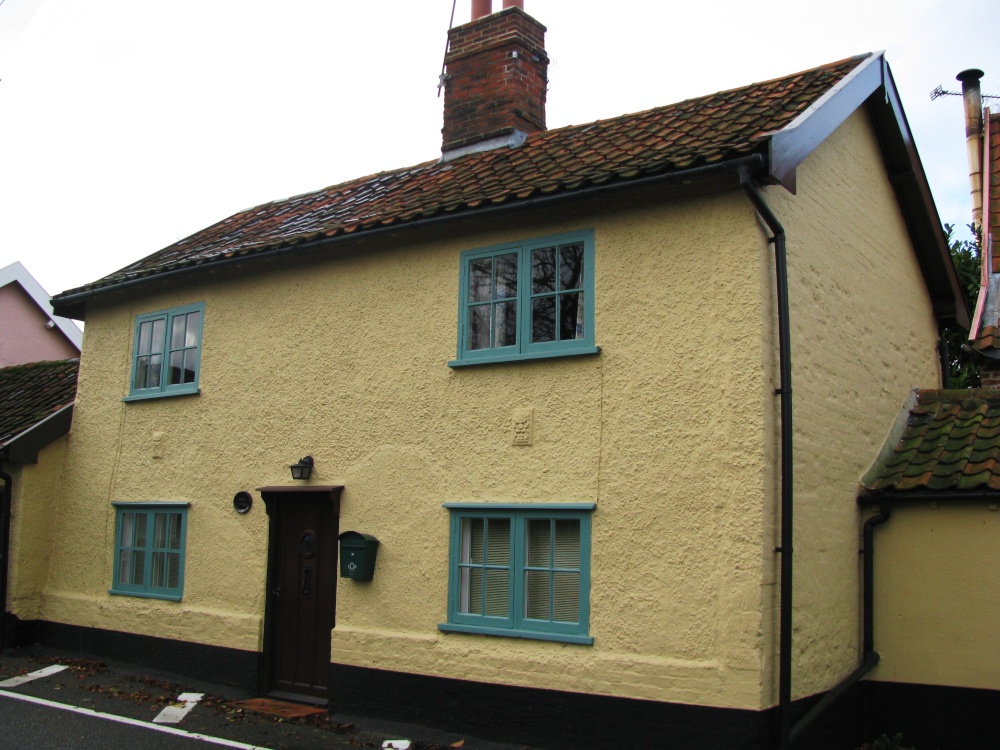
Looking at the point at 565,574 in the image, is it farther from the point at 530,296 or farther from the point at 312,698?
the point at 312,698

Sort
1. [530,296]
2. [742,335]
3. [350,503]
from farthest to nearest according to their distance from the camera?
[350,503] < [530,296] < [742,335]

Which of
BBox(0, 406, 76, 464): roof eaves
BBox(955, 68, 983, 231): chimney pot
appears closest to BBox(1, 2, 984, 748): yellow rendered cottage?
BBox(0, 406, 76, 464): roof eaves

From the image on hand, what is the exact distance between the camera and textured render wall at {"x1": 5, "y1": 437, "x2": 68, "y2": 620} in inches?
472

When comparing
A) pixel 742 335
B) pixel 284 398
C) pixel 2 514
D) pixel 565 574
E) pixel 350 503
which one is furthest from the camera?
pixel 2 514

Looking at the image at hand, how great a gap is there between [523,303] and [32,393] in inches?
349

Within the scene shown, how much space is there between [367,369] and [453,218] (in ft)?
5.85

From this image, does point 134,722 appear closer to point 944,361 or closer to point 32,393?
point 32,393

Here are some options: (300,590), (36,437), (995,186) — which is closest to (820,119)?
(995,186)

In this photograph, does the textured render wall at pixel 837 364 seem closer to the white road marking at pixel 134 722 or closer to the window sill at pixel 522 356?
the window sill at pixel 522 356

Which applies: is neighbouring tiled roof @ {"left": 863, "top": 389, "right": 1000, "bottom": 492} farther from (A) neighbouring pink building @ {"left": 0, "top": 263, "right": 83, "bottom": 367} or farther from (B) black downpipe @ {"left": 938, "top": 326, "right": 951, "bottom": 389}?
(A) neighbouring pink building @ {"left": 0, "top": 263, "right": 83, "bottom": 367}

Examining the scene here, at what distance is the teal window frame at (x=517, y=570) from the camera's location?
26.4ft

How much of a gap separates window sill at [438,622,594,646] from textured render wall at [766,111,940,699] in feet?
5.46

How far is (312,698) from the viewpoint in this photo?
9.82m

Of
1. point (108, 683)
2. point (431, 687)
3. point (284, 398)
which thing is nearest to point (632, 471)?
point (431, 687)
